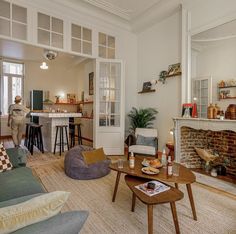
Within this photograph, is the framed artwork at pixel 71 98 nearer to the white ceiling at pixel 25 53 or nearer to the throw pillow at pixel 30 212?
the white ceiling at pixel 25 53

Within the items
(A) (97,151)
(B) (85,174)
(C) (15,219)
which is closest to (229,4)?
(A) (97,151)

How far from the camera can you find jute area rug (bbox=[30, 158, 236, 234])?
72.4 inches

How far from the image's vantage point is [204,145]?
370 cm

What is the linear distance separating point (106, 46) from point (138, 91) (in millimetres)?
1508

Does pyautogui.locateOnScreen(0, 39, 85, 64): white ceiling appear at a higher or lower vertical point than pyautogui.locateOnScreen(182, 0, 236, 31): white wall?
higher

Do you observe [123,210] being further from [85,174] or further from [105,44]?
[105,44]

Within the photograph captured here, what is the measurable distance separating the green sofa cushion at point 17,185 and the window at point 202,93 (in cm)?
306

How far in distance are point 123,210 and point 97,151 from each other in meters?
1.49

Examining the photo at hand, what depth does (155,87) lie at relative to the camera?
184 inches

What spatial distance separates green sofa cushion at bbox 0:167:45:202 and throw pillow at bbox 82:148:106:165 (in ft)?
4.07

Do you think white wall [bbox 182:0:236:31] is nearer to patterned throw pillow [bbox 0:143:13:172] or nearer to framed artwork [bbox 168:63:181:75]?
framed artwork [bbox 168:63:181:75]

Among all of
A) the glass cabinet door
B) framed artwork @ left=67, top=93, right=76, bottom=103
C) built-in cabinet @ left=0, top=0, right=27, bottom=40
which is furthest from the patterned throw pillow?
framed artwork @ left=67, top=93, right=76, bottom=103

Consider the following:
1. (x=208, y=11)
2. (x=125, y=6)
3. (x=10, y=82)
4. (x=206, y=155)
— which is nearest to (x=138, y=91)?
(x=125, y=6)

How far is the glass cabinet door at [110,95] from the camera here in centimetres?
469
